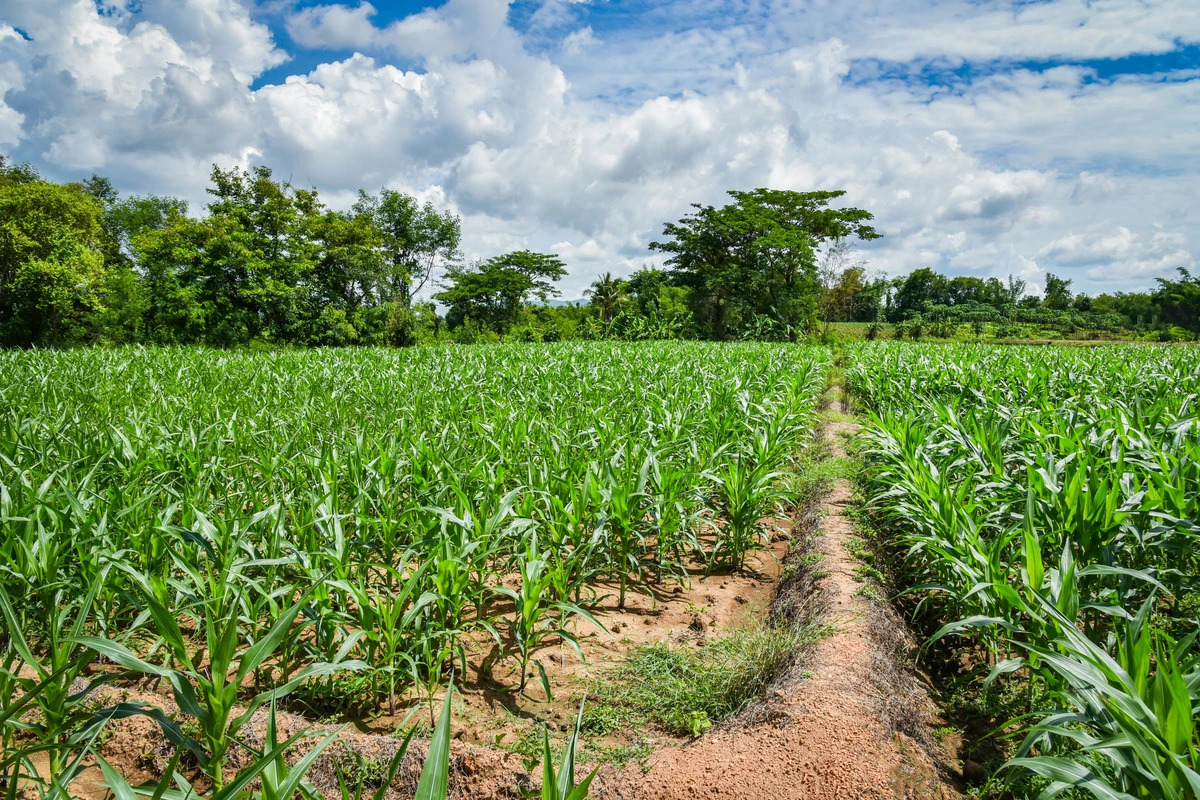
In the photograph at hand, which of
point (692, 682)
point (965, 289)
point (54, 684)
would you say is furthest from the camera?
point (965, 289)

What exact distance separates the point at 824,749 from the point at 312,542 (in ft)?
8.07

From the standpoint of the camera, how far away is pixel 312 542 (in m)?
3.04

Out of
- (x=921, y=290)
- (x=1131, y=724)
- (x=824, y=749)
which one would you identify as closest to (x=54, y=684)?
(x=824, y=749)

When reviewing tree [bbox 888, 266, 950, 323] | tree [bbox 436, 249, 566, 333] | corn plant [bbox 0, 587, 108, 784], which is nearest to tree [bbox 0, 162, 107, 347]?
tree [bbox 436, 249, 566, 333]

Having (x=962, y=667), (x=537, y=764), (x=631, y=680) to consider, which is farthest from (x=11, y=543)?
(x=962, y=667)

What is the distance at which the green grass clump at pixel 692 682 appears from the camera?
2.45m

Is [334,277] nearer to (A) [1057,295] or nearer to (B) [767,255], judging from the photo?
(B) [767,255]

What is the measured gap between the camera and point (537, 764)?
206cm

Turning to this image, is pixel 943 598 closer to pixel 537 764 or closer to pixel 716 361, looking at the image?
pixel 537 764

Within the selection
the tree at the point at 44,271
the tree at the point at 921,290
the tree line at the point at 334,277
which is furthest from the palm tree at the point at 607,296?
the tree at the point at 921,290

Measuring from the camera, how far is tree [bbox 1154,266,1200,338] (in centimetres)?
5041

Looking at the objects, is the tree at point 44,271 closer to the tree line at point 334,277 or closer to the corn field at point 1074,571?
the tree line at point 334,277

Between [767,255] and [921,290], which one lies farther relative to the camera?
[921,290]

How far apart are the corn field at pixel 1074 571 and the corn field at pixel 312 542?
11.3 inches
